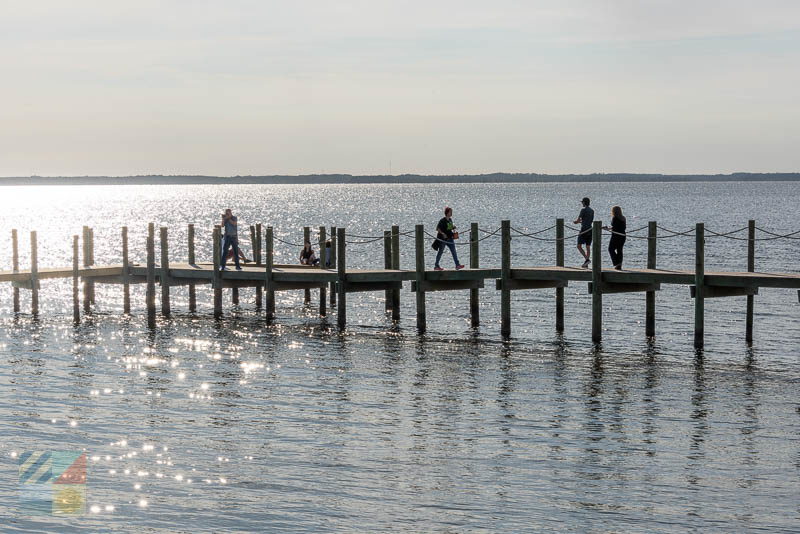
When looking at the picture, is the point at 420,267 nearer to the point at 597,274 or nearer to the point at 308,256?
the point at 597,274

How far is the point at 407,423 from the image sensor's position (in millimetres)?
20469

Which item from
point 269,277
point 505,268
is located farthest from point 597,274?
point 269,277

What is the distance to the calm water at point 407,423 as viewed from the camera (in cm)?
1541

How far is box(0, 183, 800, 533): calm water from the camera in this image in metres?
15.4

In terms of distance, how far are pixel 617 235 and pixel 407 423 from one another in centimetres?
1070

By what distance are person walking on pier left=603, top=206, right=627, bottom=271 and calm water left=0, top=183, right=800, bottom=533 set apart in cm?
255

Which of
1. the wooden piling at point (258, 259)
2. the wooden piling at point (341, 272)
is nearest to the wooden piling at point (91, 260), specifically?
the wooden piling at point (258, 259)

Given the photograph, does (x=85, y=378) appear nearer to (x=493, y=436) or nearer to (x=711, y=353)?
(x=493, y=436)

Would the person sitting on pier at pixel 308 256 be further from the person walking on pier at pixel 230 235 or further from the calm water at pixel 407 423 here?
the person walking on pier at pixel 230 235

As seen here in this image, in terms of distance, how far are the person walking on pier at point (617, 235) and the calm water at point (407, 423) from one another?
2.55 meters

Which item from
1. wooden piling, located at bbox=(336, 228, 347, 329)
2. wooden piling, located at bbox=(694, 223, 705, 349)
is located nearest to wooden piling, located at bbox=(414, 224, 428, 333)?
wooden piling, located at bbox=(336, 228, 347, 329)

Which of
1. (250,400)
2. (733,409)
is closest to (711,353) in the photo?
(733,409)

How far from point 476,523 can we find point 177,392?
10.7 metres

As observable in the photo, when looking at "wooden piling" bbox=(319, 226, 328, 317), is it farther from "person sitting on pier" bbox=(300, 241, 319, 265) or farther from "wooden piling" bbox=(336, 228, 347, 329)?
"wooden piling" bbox=(336, 228, 347, 329)
